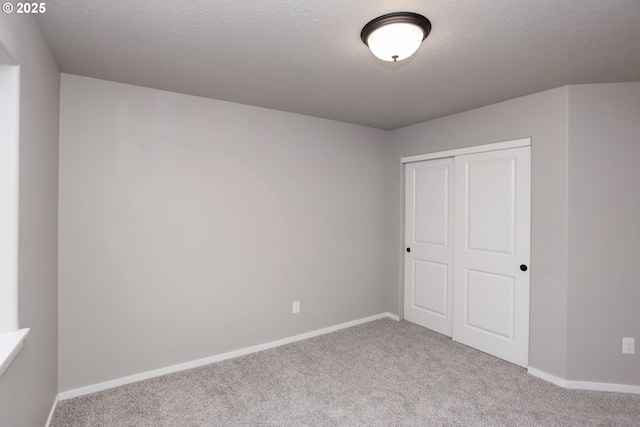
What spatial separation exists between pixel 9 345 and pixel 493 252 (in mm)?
3556

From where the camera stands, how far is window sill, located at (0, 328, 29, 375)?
130 centimetres

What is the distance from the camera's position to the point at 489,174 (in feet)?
10.8

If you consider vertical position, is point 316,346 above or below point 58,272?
below

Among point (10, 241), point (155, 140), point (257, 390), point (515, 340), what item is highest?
point (155, 140)

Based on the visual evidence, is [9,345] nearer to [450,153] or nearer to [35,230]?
[35,230]

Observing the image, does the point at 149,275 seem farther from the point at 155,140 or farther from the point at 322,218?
the point at 322,218

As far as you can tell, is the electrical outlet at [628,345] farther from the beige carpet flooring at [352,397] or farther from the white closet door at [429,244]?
the white closet door at [429,244]

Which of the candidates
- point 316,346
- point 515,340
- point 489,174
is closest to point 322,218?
point 316,346

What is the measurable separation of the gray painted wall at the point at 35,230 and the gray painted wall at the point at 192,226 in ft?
0.61

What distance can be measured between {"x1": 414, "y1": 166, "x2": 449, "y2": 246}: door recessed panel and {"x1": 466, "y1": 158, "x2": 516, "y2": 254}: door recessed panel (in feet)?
1.04

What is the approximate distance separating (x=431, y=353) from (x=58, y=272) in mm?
3263

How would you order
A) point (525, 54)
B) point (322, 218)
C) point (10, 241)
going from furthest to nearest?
1. point (322, 218)
2. point (525, 54)
3. point (10, 241)

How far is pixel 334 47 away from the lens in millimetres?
2068

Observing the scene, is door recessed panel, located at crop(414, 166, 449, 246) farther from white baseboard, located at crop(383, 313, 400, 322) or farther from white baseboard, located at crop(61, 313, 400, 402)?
white baseboard, located at crop(61, 313, 400, 402)
